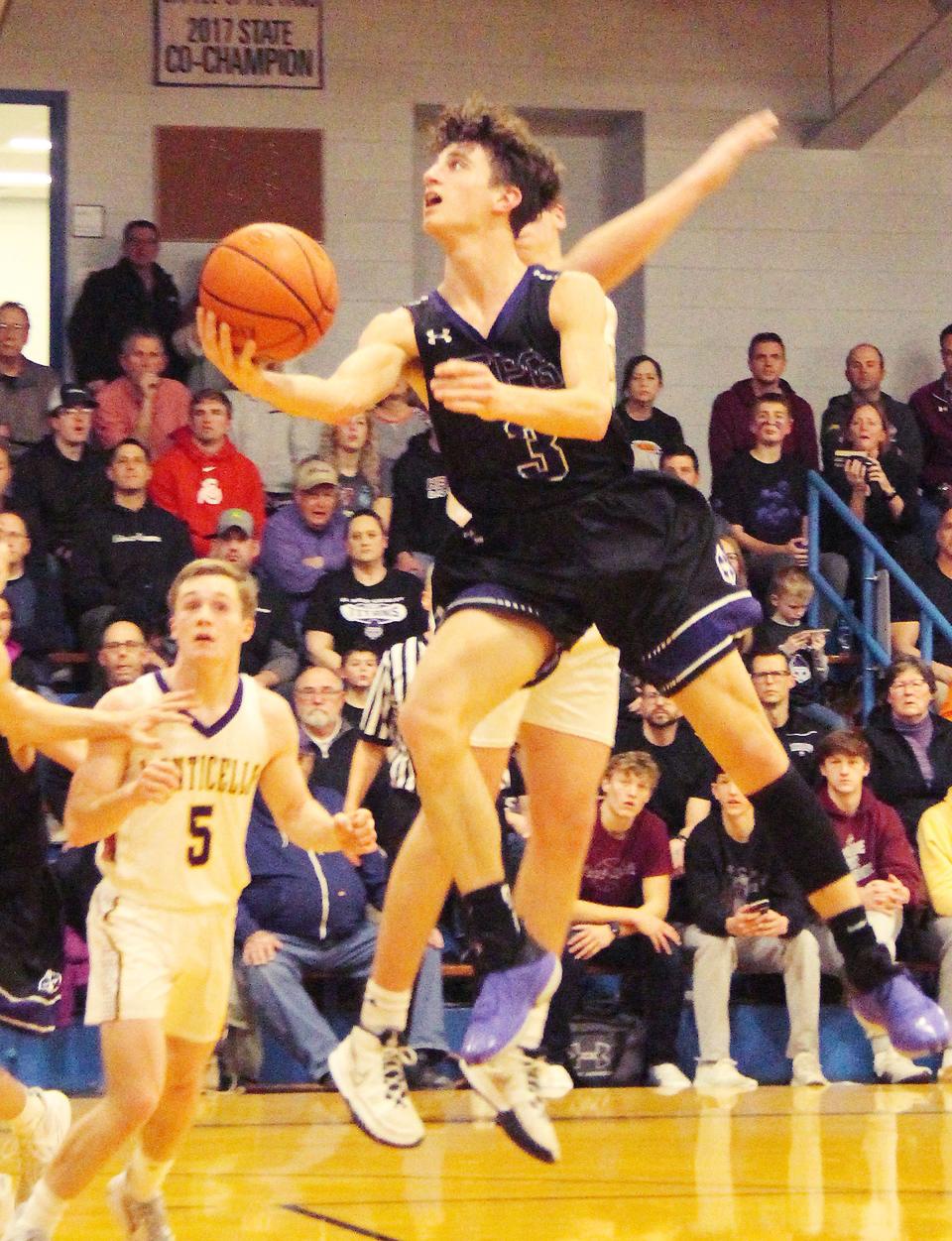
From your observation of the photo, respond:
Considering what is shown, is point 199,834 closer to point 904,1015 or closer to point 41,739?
point 41,739

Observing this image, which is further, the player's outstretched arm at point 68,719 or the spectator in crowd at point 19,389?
the spectator in crowd at point 19,389

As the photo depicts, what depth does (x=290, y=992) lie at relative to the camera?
838 cm

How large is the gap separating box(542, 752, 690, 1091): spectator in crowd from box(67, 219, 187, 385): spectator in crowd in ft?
15.0

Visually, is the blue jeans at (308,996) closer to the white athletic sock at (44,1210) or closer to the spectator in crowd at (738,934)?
the spectator in crowd at (738,934)

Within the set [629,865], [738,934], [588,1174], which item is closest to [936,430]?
[629,865]

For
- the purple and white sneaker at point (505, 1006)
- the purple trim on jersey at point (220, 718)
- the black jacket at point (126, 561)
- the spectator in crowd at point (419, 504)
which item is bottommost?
the purple and white sneaker at point (505, 1006)

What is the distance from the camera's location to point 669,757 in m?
9.66

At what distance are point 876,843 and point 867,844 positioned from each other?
5cm

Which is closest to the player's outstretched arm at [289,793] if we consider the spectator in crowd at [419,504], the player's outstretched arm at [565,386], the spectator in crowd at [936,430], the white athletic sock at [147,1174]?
the white athletic sock at [147,1174]

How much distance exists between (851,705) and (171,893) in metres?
6.67

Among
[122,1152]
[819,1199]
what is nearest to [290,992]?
[122,1152]

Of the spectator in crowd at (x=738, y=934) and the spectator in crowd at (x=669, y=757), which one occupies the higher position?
the spectator in crowd at (x=669, y=757)

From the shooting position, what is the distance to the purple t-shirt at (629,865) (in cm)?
899

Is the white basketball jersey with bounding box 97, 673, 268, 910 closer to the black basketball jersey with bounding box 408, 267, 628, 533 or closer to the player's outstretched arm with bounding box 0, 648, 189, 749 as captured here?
the player's outstretched arm with bounding box 0, 648, 189, 749
